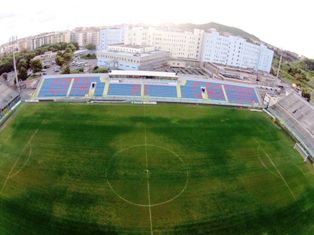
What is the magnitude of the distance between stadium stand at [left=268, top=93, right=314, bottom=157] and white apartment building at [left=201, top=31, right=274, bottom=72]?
27240 millimetres

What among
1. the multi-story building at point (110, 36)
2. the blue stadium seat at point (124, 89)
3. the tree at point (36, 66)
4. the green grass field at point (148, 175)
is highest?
the multi-story building at point (110, 36)

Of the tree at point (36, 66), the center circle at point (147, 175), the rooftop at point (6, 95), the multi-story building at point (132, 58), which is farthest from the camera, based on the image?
the multi-story building at point (132, 58)

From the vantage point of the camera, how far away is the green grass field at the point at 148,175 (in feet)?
72.9

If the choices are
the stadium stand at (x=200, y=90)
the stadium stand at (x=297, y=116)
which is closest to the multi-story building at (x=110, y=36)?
the stadium stand at (x=200, y=90)

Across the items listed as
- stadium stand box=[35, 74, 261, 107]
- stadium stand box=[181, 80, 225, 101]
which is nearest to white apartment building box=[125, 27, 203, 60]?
stadium stand box=[35, 74, 261, 107]

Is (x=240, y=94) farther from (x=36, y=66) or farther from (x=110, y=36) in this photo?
(x=110, y=36)

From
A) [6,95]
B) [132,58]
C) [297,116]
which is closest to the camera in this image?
[297,116]

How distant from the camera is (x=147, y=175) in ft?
89.8

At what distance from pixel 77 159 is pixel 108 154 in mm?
3166

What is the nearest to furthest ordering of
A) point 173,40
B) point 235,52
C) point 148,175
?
point 148,175
point 235,52
point 173,40

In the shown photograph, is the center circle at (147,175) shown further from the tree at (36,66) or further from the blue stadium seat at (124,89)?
the tree at (36,66)

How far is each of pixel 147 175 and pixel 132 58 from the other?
40.2 m

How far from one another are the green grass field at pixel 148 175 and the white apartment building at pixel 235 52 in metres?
34.7

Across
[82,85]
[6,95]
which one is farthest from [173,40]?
[6,95]
